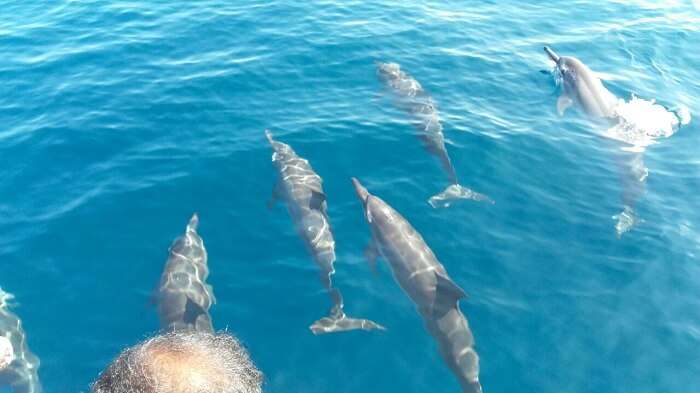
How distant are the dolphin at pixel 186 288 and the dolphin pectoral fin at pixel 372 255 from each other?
359 cm

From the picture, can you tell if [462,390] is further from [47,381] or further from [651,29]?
[651,29]

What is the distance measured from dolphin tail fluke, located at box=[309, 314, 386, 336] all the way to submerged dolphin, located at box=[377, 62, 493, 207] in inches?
172

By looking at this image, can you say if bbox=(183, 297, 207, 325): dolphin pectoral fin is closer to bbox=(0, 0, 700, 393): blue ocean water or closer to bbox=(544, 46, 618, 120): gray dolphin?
bbox=(0, 0, 700, 393): blue ocean water

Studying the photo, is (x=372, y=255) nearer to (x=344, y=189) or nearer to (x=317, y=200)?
(x=317, y=200)

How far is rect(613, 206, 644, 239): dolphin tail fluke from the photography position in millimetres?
14320

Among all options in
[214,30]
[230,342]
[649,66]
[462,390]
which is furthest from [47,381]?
[649,66]

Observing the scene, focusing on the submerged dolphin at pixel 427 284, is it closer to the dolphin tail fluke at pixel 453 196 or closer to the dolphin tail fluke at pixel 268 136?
the dolphin tail fluke at pixel 453 196

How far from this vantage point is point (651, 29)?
25781mm

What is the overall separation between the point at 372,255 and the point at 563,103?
10352 millimetres

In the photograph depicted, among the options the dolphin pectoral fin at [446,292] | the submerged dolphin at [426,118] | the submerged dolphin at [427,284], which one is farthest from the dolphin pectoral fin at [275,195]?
the dolphin pectoral fin at [446,292]

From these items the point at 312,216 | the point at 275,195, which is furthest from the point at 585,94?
the point at 275,195

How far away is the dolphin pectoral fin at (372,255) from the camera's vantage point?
43.3 feet

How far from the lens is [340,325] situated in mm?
11727

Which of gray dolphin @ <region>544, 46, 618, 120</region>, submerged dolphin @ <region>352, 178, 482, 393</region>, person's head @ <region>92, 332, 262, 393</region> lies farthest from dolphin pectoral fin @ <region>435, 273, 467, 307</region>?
gray dolphin @ <region>544, 46, 618, 120</region>
